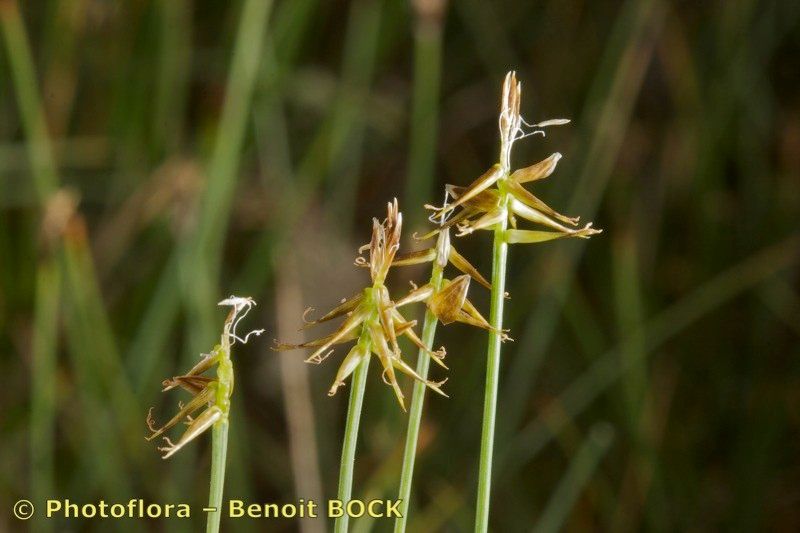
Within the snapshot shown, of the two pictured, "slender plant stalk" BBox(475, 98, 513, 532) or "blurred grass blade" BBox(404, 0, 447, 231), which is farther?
"blurred grass blade" BBox(404, 0, 447, 231)

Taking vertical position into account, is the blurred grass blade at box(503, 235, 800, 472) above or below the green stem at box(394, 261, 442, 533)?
above

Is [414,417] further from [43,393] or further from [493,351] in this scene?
[43,393]

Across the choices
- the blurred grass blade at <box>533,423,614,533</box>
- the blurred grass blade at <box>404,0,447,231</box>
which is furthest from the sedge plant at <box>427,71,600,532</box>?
the blurred grass blade at <box>404,0,447,231</box>

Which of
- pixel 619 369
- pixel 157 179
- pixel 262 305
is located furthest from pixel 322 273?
pixel 619 369

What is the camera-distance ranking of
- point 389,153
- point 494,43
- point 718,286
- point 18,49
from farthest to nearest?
point 389,153
point 494,43
point 718,286
point 18,49

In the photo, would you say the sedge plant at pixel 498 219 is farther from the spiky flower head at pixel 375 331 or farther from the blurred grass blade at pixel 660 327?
the blurred grass blade at pixel 660 327

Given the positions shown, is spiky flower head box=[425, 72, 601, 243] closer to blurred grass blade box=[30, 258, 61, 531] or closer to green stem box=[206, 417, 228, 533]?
green stem box=[206, 417, 228, 533]

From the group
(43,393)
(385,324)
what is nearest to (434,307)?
(385,324)

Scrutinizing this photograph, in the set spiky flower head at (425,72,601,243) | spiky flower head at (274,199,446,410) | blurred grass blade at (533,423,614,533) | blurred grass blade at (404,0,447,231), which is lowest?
blurred grass blade at (533,423,614,533)

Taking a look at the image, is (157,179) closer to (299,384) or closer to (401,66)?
(299,384)
